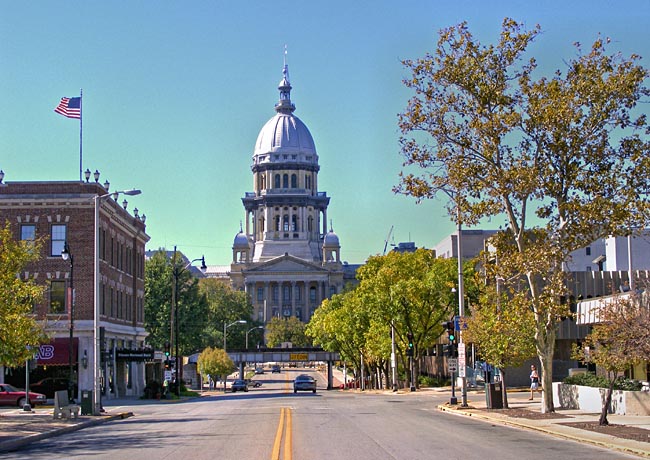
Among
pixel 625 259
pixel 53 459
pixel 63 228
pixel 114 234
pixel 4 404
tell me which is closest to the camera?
pixel 53 459

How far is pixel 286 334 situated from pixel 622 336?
150 meters

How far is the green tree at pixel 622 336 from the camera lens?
2730 cm

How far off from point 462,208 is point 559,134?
4164 mm

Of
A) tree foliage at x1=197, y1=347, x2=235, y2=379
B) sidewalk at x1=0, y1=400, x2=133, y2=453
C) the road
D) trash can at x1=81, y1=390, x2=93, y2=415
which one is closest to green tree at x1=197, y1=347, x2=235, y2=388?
tree foliage at x1=197, y1=347, x2=235, y2=379

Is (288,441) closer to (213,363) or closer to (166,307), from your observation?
(213,363)

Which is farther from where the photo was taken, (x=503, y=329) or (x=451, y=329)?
(x=451, y=329)

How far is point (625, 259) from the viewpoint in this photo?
77000mm

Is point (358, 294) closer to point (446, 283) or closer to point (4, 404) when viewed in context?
point (446, 283)

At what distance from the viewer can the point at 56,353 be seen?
58844mm

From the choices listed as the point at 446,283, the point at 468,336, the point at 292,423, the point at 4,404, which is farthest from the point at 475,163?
the point at 446,283

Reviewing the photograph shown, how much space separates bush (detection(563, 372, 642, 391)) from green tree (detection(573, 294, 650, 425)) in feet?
13.0

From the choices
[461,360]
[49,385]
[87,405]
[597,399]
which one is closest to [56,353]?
[49,385]

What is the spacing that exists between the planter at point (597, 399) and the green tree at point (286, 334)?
5350 inches

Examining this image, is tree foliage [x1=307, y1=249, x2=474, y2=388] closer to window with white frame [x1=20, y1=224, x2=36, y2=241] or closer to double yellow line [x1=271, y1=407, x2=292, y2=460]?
window with white frame [x1=20, y1=224, x2=36, y2=241]
